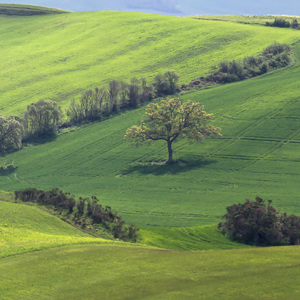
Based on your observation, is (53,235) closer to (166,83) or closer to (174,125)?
(174,125)

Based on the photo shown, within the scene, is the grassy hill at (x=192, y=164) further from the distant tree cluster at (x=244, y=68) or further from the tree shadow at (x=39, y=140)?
the distant tree cluster at (x=244, y=68)

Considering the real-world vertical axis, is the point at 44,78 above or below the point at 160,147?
above

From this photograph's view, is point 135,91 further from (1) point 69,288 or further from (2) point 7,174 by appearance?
(1) point 69,288

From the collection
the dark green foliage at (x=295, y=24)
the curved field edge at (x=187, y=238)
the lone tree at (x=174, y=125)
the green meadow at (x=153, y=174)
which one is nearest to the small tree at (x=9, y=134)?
the green meadow at (x=153, y=174)

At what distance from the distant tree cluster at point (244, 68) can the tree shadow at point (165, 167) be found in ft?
159

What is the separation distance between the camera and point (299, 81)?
5000 inches

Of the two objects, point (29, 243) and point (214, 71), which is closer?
point (29, 243)

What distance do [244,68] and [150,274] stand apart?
121403 millimetres

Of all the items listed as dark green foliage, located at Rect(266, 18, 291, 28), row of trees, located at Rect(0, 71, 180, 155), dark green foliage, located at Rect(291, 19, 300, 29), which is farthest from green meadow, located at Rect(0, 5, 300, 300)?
dark green foliage, located at Rect(291, 19, 300, 29)

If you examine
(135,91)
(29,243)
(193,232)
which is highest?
(135,91)

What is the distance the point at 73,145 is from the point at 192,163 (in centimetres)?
3047

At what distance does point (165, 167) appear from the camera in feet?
310

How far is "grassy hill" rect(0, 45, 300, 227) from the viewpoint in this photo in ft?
242

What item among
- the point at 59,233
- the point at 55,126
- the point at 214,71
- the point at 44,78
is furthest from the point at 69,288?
the point at 44,78
